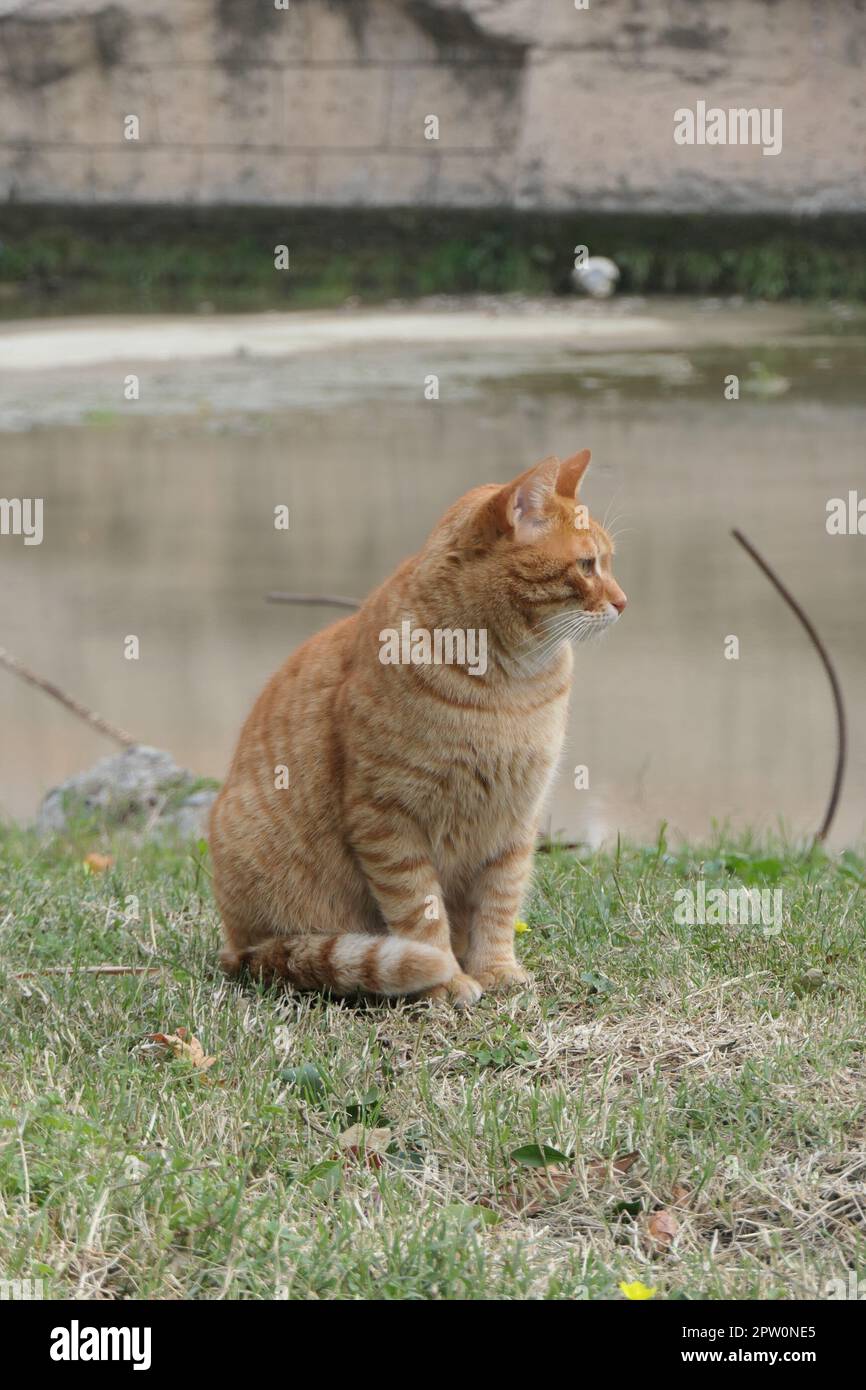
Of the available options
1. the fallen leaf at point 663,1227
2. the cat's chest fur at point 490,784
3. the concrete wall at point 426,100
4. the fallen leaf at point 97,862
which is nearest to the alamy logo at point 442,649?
the cat's chest fur at point 490,784

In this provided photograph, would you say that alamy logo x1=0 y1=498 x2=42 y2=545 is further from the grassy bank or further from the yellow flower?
the yellow flower

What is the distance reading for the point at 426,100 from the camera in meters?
15.8

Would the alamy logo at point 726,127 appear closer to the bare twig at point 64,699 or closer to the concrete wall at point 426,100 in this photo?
the concrete wall at point 426,100

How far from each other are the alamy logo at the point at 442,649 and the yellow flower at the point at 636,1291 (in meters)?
1.22

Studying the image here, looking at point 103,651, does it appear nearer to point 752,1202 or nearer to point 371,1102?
point 371,1102

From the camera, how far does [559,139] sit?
1482 cm

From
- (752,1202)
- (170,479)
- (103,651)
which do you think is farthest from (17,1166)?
(170,479)

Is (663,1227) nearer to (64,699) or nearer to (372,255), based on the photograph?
(64,699)

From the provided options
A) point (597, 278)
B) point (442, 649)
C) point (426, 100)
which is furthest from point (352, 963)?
point (426, 100)

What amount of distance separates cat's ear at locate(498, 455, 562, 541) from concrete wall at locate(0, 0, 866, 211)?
12.3 m

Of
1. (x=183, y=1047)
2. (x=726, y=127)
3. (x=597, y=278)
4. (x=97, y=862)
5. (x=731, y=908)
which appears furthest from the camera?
(x=726, y=127)

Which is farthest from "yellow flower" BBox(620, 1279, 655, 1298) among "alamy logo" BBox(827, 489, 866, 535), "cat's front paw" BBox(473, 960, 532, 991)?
"alamy logo" BBox(827, 489, 866, 535)

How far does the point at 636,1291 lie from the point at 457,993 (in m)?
0.98

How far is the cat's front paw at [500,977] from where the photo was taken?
3.13m
